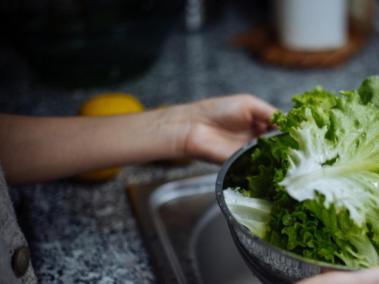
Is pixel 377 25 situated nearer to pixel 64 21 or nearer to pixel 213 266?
pixel 64 21

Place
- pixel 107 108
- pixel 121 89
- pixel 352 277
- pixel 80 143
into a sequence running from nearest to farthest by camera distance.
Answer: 1. pixel 352 277
2. pixel 80 143
3. pixel 107 108
4. pixel 121 89

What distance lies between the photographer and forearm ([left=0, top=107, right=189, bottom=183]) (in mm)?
942

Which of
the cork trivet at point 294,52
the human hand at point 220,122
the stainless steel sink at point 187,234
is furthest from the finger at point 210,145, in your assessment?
the cork trivet at point 294,52

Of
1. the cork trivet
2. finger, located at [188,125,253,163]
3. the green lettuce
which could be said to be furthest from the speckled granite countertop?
the green lettuce

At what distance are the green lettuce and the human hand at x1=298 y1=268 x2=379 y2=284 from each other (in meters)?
0.05

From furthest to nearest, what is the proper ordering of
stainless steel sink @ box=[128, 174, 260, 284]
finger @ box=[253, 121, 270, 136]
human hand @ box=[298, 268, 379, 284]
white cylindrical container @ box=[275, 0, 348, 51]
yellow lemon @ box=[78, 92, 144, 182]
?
white cylindrical container @ box=[275, 0, 348, 51] → yellow lemon @ box=[78, 92, 144, 182] → finger @ box=[253, 121, 270, 136] → stainless steel sink @ box=[128, 174, 260, 284] → human hand @ box=[298, 268, 379, 284]

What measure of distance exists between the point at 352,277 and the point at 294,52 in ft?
3.64

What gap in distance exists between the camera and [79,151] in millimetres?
970

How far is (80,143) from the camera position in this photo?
0.97 metres

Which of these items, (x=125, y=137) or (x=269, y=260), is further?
(x=125, y=137)

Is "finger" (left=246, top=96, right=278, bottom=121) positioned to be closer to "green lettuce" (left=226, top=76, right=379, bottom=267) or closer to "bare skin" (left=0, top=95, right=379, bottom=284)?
"bare skin" (left=0, top=95, right=379, bottom=284)

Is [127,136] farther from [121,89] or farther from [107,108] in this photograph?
[121,89]

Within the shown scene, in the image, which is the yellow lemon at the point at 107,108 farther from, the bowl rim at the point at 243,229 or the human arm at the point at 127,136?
the bowl rim at the point at 243,229

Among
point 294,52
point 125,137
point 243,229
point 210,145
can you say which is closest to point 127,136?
point 125,137
